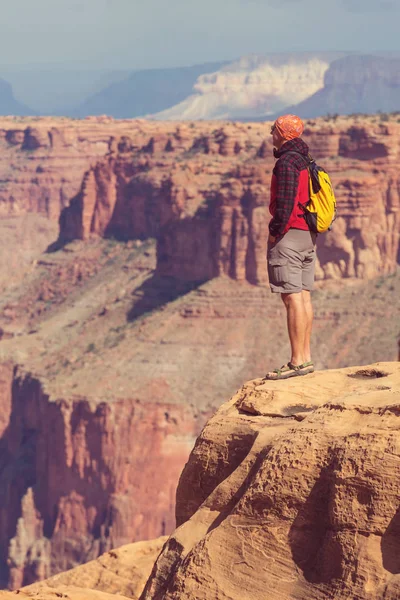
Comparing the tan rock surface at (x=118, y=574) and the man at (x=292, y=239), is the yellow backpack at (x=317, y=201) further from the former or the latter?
the tan rock surface at (x=118, y=574)

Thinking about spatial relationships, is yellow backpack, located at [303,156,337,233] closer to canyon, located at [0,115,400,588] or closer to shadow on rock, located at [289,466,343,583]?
shadow on rock, located at [289,466,343,583]

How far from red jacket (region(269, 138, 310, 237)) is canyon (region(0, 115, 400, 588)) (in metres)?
→ 55.0

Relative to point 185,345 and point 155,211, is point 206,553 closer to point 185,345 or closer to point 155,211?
point 185,345

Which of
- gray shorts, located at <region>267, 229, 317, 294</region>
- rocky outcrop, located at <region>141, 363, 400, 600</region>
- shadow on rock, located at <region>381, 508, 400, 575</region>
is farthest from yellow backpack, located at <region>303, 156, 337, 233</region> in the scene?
shadow on rock, located at <region>381, 508, 400, 575</region>

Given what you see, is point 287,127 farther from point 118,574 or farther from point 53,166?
point 53,166

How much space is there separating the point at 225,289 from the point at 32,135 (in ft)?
276

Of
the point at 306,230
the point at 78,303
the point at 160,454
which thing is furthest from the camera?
the point at 78,303

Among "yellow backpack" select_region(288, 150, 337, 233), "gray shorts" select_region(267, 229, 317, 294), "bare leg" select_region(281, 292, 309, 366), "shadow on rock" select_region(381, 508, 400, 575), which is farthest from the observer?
"bare leg" select_region(281, 292, 309, 366)

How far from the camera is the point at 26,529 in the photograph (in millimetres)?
77688

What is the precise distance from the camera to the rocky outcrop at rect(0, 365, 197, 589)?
240 ft

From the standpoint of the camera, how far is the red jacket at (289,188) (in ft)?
57.4

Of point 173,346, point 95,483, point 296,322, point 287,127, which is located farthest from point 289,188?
point 173,346

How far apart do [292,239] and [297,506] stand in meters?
4.11

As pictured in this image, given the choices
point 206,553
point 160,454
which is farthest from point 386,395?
point 160,454
